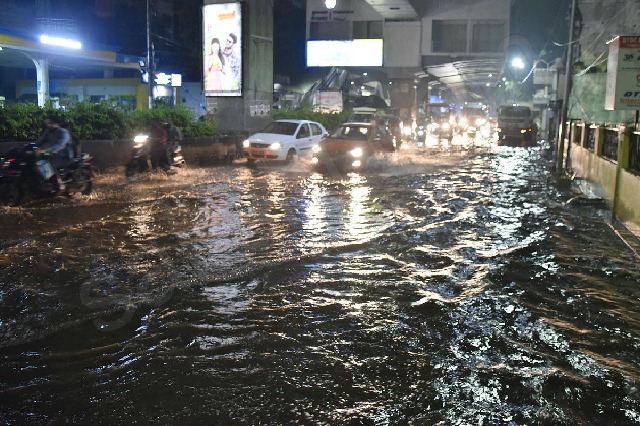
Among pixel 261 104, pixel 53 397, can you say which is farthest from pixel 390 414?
pixel 261 104

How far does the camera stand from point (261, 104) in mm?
24922

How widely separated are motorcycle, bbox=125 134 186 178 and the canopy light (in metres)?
13.8

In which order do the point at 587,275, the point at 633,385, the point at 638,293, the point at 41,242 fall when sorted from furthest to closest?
the point at 41,242 → the point at 587,275 → the point at 638,293 → the point at 633,385

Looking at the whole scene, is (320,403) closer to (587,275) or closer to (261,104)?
(587,275)

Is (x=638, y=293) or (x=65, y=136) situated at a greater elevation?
(x=65, y=136)

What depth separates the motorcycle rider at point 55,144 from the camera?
1160 cm

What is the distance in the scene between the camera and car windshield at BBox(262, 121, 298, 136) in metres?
21.6

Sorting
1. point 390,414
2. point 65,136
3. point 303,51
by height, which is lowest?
point 390,414

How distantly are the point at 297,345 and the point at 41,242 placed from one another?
5.25 m

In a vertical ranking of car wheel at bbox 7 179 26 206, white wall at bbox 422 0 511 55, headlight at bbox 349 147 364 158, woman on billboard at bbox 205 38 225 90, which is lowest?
car wheel at bbox 7 179 26 206

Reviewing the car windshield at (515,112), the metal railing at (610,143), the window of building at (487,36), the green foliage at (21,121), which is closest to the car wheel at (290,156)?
the green foliage at (21,121)

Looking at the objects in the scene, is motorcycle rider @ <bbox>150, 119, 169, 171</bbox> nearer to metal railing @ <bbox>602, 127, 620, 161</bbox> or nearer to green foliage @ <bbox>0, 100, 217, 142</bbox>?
green foliage @ <bbox>0, 100, 217, 142</bbox>

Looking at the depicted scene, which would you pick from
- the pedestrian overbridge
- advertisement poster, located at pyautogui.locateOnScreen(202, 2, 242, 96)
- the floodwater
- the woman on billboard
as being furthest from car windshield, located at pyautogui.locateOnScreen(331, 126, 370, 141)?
the pedestrian overbridge

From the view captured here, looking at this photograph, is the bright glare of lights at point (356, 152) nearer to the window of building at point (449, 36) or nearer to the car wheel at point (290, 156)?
the car wheel at point (290, 156)
